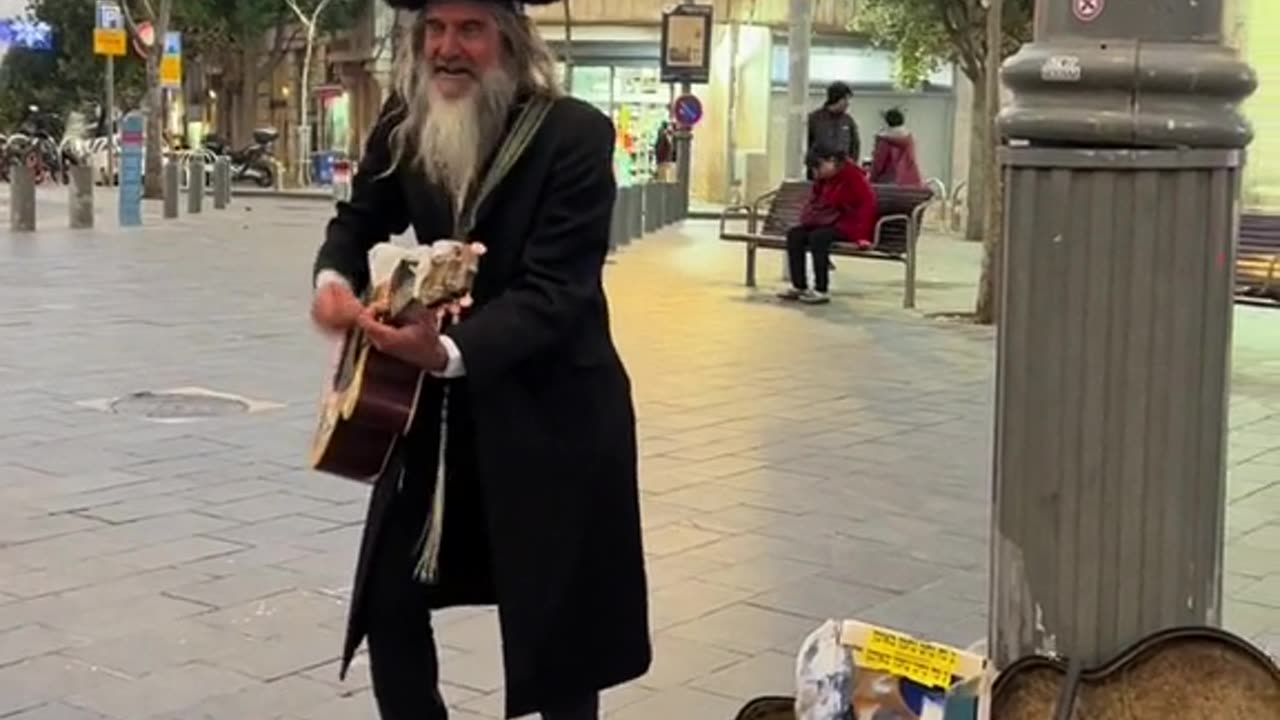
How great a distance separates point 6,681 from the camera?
15.2ft

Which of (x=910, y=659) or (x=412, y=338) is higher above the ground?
(x=412, y=338)

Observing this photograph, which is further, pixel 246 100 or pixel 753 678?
pixel 246 100

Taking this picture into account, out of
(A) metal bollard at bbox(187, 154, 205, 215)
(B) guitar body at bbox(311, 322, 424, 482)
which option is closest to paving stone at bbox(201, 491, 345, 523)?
(B) guitar body at bbox(311, 322, 424, 482)

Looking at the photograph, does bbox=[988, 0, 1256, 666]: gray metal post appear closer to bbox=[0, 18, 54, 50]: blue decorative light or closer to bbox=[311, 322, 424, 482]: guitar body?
bbox=[311, 322, 424, 482]: guitar body

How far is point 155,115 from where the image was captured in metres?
32.6

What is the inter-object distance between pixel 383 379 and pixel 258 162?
39.6 m

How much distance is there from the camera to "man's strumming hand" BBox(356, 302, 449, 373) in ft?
9.78

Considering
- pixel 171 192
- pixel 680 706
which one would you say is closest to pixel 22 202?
pixel 171 192

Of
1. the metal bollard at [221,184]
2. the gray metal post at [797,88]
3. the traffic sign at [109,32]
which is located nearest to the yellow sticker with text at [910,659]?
the gray metal post at [797,88]

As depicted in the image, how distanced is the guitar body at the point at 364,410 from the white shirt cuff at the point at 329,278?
0.12 metres

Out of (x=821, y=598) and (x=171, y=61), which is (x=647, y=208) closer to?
(x=171, y=61)

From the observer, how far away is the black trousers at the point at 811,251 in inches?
580

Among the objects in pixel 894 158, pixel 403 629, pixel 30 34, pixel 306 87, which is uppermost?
pixel 30 34

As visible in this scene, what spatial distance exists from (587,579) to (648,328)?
30.8 feet
